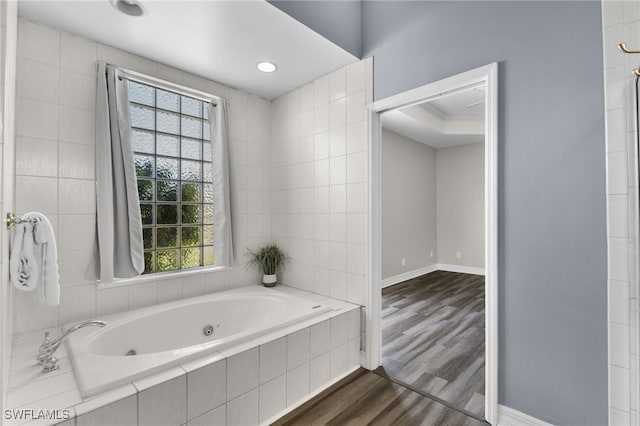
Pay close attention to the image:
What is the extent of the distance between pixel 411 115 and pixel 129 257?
372cm

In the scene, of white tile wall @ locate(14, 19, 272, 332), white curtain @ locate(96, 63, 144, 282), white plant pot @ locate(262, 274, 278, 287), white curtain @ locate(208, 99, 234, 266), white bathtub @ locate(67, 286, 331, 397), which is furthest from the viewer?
white plant pot @ locate(262, 274, 278, 287)

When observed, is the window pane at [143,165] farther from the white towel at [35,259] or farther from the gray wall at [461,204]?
the gray wall at [461,204]

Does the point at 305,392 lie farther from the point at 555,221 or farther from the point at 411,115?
the point at 411,115

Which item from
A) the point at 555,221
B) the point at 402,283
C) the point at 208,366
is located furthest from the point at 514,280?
the point at 402,283

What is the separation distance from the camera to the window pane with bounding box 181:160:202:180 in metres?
2.58

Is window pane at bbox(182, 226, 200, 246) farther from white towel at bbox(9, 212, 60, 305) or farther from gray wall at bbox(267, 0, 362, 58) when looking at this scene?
gray wall at bbox(267, 0, 362, 58)

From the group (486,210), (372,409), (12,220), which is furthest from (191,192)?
(486,210)

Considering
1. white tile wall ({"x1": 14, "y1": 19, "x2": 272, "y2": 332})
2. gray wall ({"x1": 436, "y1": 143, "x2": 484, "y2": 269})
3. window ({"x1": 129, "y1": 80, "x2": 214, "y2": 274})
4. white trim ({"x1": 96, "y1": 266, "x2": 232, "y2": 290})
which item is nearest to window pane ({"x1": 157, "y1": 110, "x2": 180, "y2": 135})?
window ({"x1": 129, "y1": 80, "x2": 214, "y2": 274})

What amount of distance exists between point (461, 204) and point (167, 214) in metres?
5.08

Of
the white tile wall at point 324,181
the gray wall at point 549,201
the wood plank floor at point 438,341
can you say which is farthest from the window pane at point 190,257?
the gray wall at point 549,201

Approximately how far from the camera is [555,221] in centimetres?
152

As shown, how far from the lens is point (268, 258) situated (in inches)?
115

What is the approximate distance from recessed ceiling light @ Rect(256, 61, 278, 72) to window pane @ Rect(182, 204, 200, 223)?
126 cm

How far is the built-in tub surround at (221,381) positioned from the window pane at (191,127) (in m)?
1.41
